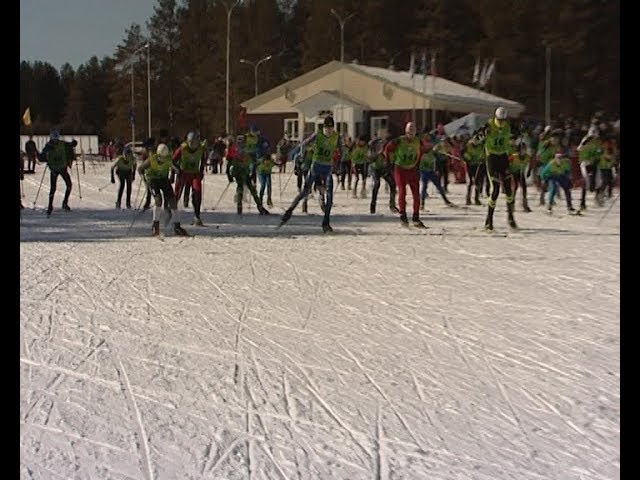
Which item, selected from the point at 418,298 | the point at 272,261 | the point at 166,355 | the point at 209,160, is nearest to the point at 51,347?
the point at 166,355

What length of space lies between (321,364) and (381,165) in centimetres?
1224

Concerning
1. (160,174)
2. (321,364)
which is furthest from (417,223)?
(321,364)

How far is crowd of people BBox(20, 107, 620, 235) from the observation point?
13.1 meters

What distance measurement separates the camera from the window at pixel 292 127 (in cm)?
5834

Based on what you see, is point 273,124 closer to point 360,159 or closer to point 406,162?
point 360,159

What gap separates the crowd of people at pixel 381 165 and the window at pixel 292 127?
3430 cm

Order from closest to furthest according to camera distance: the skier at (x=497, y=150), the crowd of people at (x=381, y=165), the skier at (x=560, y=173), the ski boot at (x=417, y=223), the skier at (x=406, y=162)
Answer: the skier at (x=497, y=150) → the crowd of people at (x=381, y=165) → the skier at (x=406, y=162) → the ski boot at (x=417, y=223) → the skier at (x=560, y=173)

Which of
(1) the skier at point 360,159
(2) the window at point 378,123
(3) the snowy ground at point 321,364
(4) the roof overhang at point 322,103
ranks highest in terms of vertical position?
(4) the roof overhang at point 322,103

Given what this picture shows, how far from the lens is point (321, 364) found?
562cm

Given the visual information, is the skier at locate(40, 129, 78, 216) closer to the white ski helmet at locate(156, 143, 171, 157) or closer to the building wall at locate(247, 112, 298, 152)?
the white ski helmet at locate(156, 143, 171, 157)

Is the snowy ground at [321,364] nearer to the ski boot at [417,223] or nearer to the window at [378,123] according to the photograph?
the ski boot at [417,223]

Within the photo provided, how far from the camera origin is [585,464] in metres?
3.92

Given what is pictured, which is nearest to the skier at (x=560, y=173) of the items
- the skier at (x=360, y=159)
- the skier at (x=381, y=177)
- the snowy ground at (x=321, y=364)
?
the skier at (x=381, y=177)
